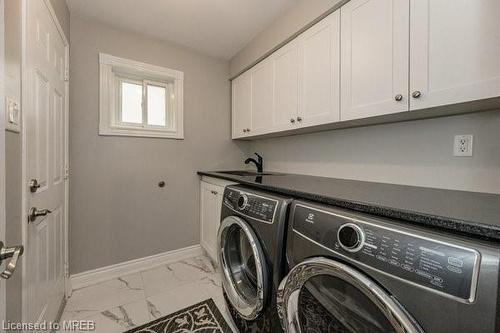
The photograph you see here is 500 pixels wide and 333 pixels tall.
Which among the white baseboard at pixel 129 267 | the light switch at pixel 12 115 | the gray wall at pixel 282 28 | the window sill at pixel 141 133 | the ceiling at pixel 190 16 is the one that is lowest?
the white baseboard at pixel 129 267

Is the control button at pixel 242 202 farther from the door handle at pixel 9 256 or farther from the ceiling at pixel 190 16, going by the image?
the ceiling at pixel 190 16

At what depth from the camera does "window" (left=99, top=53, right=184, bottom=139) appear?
195cm

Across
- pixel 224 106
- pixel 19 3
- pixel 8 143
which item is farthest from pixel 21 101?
pixel 224 106

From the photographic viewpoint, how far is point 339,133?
1760mm

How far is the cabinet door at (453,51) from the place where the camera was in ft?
2.82

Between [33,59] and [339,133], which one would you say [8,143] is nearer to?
[33,59]

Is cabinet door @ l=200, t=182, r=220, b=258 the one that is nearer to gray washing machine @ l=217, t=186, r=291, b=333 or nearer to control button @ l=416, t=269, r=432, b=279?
gray washing machine @ l=217, t=186, r=291, b=333

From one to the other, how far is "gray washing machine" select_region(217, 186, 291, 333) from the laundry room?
1cm

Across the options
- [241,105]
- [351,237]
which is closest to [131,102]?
[241,105]

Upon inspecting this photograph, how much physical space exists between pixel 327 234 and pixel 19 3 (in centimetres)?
153

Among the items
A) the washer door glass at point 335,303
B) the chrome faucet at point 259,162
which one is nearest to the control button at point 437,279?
the washer door glass at point 335,303

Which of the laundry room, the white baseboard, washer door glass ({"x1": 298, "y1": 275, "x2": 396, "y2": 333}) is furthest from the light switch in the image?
the white baseboard

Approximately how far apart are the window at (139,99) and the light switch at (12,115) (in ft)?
3.72

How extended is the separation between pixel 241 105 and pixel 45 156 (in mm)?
1745
